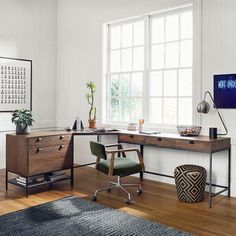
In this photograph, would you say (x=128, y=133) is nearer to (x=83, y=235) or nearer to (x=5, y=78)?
(x=83, y=235)

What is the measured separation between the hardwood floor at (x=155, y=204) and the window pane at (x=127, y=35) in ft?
7.63

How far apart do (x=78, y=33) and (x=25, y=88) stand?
4.79ft

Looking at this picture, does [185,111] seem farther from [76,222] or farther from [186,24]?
[76,222]

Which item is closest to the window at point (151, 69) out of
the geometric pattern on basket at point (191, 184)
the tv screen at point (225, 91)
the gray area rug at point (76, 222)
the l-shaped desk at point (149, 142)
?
the tv screen at point (225, 91)

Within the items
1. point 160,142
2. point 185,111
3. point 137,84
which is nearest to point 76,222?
point 160,142

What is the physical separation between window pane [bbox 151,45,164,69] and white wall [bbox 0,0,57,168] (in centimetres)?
236

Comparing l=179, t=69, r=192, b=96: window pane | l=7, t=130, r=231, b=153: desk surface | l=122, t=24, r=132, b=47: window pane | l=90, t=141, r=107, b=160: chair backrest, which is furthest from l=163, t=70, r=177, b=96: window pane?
l=90, t=141, r=107, b=160: chair backrest

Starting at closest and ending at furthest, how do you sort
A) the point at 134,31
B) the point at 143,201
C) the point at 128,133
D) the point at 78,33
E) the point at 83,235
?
1. the point at 83,235
2. the point at 143,201
3. the point at 128,133
4. the point at 134,31
5. the point at 78,33

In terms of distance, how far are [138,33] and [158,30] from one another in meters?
0.41

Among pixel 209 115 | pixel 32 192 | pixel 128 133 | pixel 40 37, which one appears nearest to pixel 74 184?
pixel 32 192

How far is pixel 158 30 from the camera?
5.21 metres

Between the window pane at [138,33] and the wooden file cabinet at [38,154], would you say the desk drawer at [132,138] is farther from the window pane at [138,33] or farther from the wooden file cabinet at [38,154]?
the window pane at [138,33]

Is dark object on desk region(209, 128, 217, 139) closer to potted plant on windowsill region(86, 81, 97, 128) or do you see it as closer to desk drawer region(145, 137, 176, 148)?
desk drawer region(145, 137, 176, 148)

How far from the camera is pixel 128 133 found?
4910 millimetres
